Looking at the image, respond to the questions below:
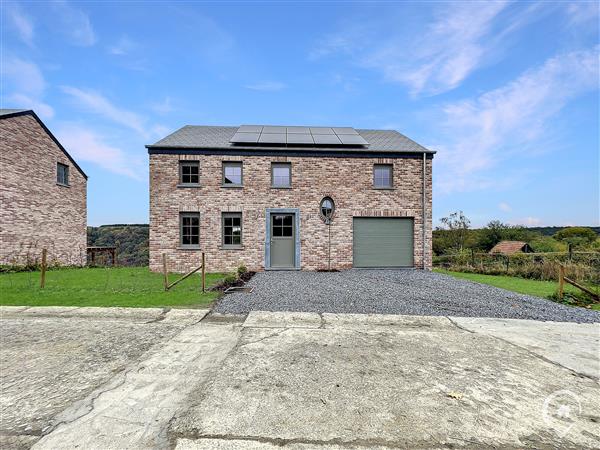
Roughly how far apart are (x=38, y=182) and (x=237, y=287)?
48.4ft

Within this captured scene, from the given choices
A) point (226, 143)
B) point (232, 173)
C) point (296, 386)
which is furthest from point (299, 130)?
point (296, 386)

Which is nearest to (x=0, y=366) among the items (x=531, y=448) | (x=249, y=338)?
(x=249, y=338)

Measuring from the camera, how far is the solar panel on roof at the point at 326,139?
1305cm

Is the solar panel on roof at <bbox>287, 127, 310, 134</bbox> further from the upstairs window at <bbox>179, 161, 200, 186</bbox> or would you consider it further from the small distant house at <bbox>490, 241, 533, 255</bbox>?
the small distant house at <bbox>490, 241, 533, 255</bbox>

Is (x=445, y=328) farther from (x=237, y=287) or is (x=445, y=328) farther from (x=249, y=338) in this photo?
(x=237, y=287)

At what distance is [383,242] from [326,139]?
18.5 feet

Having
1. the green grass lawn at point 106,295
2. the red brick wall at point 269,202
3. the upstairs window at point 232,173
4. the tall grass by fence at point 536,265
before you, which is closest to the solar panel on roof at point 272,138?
the red brick wall at point 269,202

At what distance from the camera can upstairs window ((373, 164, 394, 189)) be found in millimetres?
13172

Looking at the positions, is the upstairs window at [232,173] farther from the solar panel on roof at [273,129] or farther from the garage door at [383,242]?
the garage door at [383,242]

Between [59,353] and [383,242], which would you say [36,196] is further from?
[383,242]

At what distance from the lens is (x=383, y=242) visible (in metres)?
12.9

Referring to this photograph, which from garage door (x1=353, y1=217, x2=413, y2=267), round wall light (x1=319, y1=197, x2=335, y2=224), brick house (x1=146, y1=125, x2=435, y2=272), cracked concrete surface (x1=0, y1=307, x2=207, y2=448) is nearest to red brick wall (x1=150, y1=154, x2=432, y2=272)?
brick house (x1=146, y1=125, x2=435, y2=272)

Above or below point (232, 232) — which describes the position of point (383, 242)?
below

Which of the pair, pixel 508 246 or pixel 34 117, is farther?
pixel 508 246
